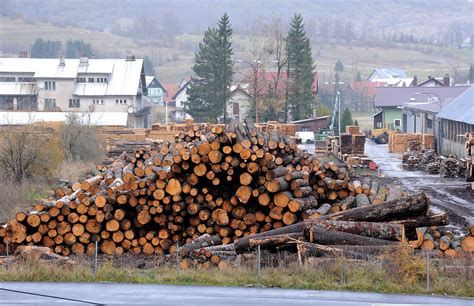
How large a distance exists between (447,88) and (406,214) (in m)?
67.8

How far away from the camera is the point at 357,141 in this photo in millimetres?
59406

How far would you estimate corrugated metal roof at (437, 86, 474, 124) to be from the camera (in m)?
55.5

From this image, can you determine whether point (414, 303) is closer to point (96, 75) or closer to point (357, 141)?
point (357, 141)

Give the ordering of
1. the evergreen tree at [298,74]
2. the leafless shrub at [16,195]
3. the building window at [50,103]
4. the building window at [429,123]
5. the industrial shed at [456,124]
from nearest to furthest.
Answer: the leafless shrub at [16,195]
the industrial shed at [456,124]
the building window at [429,123]
the evergreen tree at [298,74]
the building window at [50,103]

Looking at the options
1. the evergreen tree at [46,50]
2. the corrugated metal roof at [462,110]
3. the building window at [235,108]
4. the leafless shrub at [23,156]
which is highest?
the evergreen tree at [46,50]

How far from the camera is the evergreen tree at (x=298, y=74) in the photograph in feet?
298

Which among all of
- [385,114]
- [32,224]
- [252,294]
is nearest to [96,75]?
[385,114]

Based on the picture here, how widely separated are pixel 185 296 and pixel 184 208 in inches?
235

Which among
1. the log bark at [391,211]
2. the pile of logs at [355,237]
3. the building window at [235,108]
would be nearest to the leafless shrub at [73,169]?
the pile of logs at [355,237]

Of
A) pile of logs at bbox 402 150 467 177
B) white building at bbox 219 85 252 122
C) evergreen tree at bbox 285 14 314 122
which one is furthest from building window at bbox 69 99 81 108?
pile of logs at bbox 402 150 467 177

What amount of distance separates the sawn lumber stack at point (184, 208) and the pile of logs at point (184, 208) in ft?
0.08

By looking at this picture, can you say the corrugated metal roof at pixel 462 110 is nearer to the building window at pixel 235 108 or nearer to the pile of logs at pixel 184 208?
the pile of logs at pixel 184 208

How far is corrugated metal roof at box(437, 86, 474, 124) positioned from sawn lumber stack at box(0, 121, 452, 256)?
3032 centimetres

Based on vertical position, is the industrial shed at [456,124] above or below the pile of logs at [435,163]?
above
